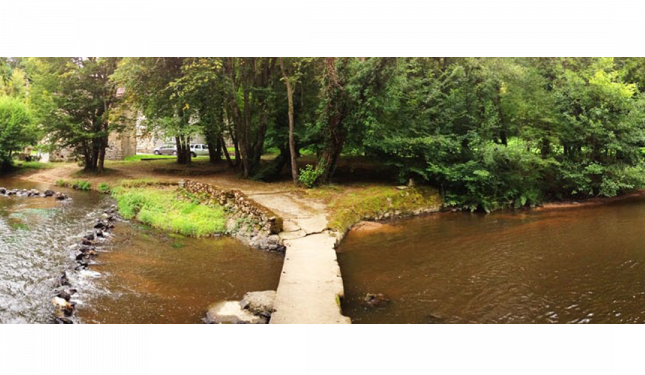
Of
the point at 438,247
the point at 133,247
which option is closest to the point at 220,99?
the point at 133,247

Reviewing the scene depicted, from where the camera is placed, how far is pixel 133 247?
968 centimetres

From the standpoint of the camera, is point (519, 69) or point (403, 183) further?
point (519, 69)

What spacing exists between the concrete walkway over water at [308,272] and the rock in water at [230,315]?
0.39 meters

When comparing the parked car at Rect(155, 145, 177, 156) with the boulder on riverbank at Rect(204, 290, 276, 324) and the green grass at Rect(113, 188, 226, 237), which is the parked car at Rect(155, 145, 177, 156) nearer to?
the green grass at Rect(113, 188, 226, 237)

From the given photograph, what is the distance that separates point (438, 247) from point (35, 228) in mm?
10678

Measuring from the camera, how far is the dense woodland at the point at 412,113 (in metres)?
15.1

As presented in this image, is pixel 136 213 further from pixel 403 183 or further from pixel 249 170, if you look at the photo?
pixel 403 183

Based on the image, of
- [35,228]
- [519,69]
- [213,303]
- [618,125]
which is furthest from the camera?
[519,69]

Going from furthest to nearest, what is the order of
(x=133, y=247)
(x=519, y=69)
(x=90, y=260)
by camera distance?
(x=519, y=69) → (x=133, y=247) → (x=90, y=260)

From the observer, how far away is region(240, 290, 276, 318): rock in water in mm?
5880

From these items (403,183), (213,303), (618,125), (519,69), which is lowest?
(213,303)

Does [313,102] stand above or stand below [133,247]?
above

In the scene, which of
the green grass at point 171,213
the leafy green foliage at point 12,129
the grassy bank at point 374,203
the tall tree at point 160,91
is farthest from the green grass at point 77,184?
the grassy bank at point 374,203
